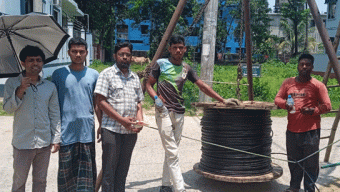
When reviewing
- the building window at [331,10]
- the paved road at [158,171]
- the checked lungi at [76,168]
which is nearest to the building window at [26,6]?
the paved road at [158,171]

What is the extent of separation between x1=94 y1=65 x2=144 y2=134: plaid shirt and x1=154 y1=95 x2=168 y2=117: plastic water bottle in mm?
423

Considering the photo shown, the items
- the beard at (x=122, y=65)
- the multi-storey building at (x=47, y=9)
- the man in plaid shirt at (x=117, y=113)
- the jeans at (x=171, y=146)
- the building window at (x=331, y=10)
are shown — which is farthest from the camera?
the building window at (x=331, y=10)

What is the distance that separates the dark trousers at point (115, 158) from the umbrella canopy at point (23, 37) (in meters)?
1.09

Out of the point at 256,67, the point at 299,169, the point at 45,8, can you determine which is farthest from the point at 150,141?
the point at 45,8

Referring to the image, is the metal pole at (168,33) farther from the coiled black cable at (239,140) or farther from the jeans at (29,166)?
the jeans at (29,166)

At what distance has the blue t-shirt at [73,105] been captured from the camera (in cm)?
377

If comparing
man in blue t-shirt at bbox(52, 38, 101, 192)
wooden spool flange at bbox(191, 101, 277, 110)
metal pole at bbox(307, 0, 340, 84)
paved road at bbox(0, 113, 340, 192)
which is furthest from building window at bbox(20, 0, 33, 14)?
metal pole at bbox(307, 0, 340, 84)

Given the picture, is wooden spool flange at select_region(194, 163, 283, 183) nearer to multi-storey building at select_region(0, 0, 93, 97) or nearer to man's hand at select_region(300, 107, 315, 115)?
man's hand at select_region(300, 107, 315, 115)

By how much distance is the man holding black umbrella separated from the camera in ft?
11.6

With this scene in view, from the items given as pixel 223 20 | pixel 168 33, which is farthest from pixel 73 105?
pixel 223 20

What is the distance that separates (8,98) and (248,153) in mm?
3058

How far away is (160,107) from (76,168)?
1.15 meters

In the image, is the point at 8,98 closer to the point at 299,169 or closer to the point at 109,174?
the point at 109,174

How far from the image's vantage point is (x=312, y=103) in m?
4.58
